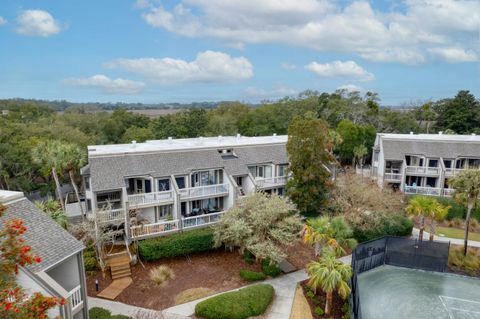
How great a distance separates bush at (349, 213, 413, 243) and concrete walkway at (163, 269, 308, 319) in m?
7.26

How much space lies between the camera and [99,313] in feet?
59.4

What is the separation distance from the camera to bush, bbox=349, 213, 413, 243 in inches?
1108

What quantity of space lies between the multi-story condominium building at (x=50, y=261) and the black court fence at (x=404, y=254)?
63.4ft

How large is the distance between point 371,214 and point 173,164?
710 inches


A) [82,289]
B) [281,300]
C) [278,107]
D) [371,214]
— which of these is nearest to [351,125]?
[278,107]

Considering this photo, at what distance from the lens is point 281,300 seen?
20.9 metres

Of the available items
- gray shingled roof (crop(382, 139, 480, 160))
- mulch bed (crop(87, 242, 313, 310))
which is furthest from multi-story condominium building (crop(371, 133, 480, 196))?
mulch bed (crop(87, 242, 313, 310))

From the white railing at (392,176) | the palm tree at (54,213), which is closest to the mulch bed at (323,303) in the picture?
the palm tree at (54,213)

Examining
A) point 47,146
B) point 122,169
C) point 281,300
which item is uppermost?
point 47,146

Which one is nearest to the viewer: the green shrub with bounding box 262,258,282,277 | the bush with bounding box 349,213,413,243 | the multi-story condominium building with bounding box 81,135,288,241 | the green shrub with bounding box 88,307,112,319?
the green shrub with bounding box 88,307,112,319

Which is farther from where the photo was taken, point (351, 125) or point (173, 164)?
point (351, 125)

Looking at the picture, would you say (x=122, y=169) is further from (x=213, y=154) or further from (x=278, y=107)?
(x=278, y=107)

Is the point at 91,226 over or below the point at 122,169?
below

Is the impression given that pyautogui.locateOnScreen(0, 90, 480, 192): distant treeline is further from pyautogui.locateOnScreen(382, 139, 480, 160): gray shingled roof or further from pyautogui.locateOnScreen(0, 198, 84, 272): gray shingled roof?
pyautogui.locateOnScreen(0, 198, 84, 272): gray shingled roof
